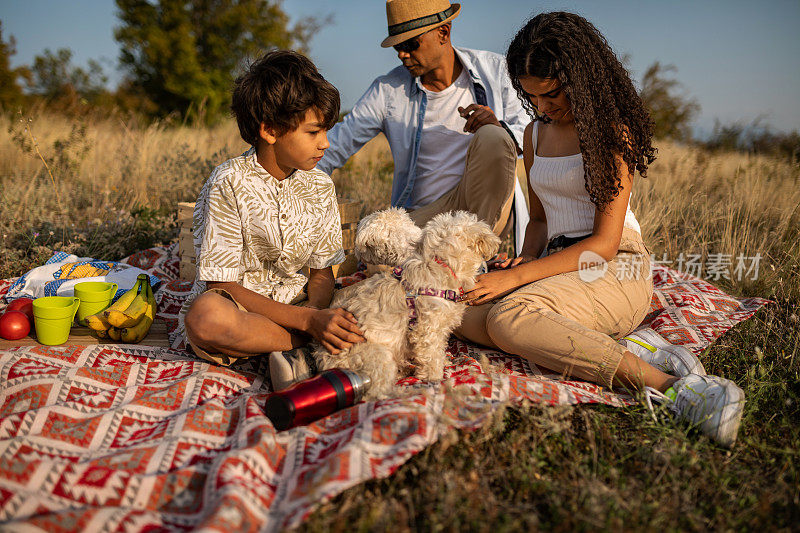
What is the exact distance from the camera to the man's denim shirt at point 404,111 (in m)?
5.17

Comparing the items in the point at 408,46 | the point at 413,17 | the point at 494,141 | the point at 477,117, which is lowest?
the point at 494,141

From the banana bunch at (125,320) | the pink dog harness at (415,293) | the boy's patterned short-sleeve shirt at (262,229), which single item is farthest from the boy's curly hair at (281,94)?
the banana bunch at (125,320)

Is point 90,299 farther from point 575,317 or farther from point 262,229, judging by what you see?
point 575,317

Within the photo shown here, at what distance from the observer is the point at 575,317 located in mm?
3227

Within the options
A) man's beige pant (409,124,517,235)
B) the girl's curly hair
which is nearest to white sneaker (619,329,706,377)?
the girl's curly hair

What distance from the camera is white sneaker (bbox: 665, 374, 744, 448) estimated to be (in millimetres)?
2387

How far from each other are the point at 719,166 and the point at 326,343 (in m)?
6.79

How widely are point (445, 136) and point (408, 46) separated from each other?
93cm

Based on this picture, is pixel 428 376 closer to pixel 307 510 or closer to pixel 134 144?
pixel 307 510

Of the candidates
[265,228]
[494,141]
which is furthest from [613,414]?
[494,141]

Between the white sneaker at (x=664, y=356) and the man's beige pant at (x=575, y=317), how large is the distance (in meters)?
0.15

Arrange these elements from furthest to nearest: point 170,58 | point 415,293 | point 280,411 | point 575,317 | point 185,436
A: point 170,58 < point 575,317 < point 415,293 < point 280,411 < point 185,436

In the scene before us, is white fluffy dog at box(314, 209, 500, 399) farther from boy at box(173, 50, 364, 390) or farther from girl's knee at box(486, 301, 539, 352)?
girl's knee at box(486, 301, 539, 352)

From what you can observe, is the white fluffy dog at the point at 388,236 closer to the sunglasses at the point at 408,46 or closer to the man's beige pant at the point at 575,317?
the man's beige pant at the point at 575,317
